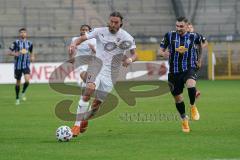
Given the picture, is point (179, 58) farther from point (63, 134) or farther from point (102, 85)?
point (63, 134)

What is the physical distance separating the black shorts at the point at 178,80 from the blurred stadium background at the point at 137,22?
90.6ft

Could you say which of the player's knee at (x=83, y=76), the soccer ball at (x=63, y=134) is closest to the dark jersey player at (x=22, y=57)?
the player's knee at (x=83, y=76)

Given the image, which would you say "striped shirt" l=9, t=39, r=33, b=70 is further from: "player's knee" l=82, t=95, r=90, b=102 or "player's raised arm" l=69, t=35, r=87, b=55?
"player's raised arm" l=69, t=35, r=87, b=55

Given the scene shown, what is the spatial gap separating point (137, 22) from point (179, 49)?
1244 inches

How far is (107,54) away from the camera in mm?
13992

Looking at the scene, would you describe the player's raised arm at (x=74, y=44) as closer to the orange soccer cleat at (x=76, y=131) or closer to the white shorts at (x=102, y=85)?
the white shorts at (x=102, y=85)

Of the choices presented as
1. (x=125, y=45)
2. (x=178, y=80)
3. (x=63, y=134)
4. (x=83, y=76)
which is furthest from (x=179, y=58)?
(x=83, y=76)

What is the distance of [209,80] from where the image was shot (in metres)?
42.9

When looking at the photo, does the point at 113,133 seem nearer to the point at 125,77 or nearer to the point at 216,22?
the point at 125,77

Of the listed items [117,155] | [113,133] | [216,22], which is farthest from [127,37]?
[216,22]

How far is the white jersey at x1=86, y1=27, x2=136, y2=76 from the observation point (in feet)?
45.3

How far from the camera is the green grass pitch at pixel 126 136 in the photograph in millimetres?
10883

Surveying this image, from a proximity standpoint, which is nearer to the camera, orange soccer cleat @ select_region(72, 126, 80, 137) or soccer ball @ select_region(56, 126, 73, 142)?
soccer ball @ select_region(56, 126, 73, 142)

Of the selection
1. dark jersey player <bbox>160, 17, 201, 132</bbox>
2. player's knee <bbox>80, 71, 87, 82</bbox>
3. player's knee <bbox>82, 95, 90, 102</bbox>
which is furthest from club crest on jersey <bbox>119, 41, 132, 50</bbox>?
player's knee <bbox>80, 71, 87, 82</bbox>
